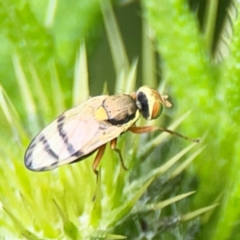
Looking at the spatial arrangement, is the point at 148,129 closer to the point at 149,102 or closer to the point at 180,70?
the point at 149,102

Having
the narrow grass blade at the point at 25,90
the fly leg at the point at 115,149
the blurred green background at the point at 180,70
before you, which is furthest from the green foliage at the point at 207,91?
the narrow grass blade at the point at 25,90

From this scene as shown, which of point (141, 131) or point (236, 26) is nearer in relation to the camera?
point (236, 26)

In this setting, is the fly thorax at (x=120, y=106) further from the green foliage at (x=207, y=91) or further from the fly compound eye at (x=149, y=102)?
the green foliage at (x=207, y=91)

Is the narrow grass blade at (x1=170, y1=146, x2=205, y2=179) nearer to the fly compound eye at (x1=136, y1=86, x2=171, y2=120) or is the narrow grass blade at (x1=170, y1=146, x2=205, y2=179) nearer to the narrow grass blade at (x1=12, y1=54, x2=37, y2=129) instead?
the fly compound eye at (x1=136, y1=86, x2=171, y2=120)

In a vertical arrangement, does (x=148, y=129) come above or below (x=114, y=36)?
below

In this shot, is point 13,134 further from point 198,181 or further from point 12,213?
point 198,181

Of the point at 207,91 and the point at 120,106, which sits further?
the point at 120,106

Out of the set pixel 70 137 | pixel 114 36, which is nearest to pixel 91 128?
pixel 70 137

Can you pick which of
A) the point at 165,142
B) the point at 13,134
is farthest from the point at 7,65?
the point at 165,142
